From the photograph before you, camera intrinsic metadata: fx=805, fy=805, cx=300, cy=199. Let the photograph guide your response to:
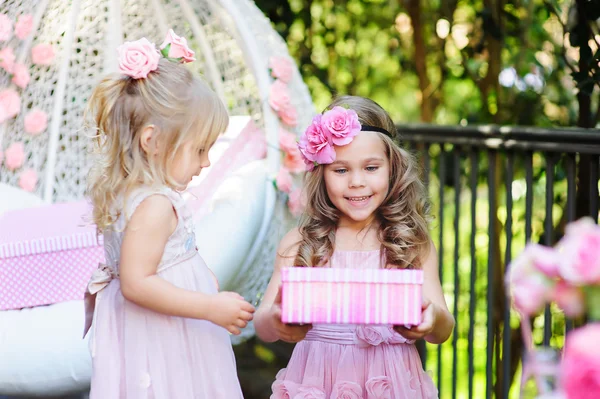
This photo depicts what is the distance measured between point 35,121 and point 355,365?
1.90 m

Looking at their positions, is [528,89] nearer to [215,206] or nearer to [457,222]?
[457,222]

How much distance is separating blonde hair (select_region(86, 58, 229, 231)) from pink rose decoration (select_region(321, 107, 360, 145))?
0.93 ft

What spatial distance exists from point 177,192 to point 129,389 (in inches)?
18.2

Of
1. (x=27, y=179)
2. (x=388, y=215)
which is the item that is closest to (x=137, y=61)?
(x=388, y=215)

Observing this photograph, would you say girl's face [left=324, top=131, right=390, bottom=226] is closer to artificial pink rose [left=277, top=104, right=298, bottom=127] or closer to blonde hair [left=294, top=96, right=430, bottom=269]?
blonde hair [left=294, top=96, right=430, bottom=269]

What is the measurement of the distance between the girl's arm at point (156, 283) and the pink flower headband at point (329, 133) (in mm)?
394

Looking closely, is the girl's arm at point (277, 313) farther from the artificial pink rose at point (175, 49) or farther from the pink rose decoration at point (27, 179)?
the pink rose decoration at point (27, 179)

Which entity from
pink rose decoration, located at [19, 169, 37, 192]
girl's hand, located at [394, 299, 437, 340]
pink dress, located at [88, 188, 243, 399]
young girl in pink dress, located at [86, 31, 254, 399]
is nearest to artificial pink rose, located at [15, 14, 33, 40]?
pink rose decoration, located at [19, 169, 37, 192]

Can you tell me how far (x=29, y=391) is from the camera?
7.68 feet

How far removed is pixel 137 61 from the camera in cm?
178

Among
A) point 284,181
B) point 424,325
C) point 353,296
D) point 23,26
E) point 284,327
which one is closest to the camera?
point 353,296

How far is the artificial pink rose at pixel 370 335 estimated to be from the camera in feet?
6.29

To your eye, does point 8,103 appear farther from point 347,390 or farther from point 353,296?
point 353,296

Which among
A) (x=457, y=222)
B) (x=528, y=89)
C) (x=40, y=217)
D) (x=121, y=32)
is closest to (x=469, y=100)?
(x=528, y=89)
